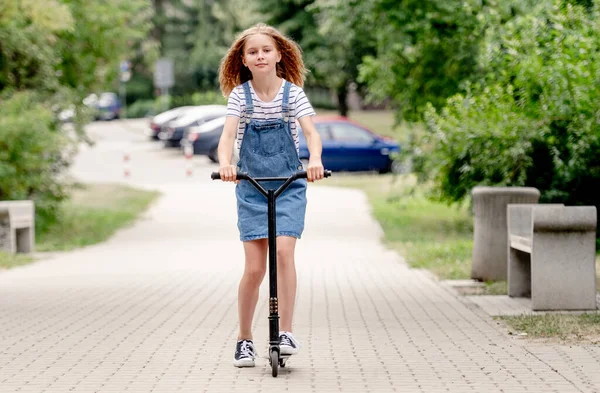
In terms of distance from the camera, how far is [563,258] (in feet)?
31.6

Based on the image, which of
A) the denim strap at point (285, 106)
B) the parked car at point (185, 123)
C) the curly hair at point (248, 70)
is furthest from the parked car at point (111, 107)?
the denim strap at point (285, 106)

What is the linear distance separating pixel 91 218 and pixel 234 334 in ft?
51.1

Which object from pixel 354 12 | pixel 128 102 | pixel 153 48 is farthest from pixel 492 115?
pixel 128 102

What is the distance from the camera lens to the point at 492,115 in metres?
15.0

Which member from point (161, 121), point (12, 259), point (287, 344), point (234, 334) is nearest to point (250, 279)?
point (287, 344)

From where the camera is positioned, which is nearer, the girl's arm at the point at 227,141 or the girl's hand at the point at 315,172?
the girl's hand at the point at 315,172

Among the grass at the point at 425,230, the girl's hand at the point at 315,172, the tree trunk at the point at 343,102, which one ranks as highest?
the tree trunk at the point at 343,102

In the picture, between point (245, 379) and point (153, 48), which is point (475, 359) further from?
point (153, 48)

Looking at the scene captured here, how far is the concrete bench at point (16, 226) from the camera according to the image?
1708 centimetres

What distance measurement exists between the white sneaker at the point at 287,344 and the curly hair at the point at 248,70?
4.50 ft

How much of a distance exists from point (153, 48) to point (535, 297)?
18047 millimetres

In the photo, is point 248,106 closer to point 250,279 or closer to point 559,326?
point 250,279

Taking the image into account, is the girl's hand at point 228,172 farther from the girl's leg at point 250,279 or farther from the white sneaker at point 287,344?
the white sneaker at point 287,344

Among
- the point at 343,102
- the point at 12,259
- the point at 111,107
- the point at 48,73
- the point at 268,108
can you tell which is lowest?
the point at 12,259
